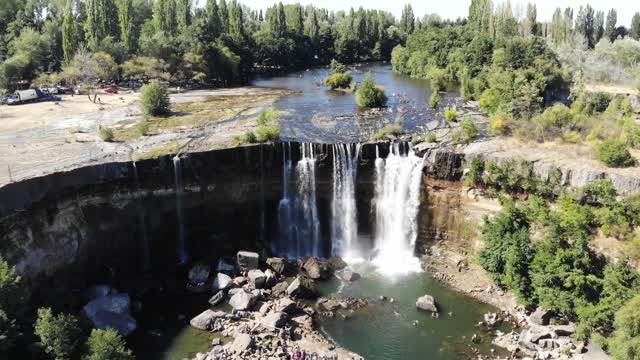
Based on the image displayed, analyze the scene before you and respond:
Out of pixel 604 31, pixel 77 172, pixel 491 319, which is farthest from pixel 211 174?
pixel 604 31

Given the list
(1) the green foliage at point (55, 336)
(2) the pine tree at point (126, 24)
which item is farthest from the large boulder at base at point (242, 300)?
(2) the pine tree at point (126, 24)

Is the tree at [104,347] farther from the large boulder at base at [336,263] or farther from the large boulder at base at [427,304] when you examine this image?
the large boulder at base at [427,304]

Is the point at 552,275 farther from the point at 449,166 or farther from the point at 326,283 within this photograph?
the point at 326,283

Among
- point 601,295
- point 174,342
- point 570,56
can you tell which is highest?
point 570,56

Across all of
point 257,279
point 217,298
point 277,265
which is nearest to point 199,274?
point 217,298

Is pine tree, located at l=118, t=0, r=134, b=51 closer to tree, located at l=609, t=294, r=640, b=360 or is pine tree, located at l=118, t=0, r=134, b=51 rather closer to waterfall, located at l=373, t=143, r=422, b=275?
waterfall, located at l=373, t=143, r=422, b=275

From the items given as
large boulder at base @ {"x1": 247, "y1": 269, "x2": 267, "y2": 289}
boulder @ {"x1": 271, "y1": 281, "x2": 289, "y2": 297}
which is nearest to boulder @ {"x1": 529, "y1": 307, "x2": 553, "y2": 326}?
boulder @ {"x1": 271, "y1": 281, "x2": 289, "y2": 297}
